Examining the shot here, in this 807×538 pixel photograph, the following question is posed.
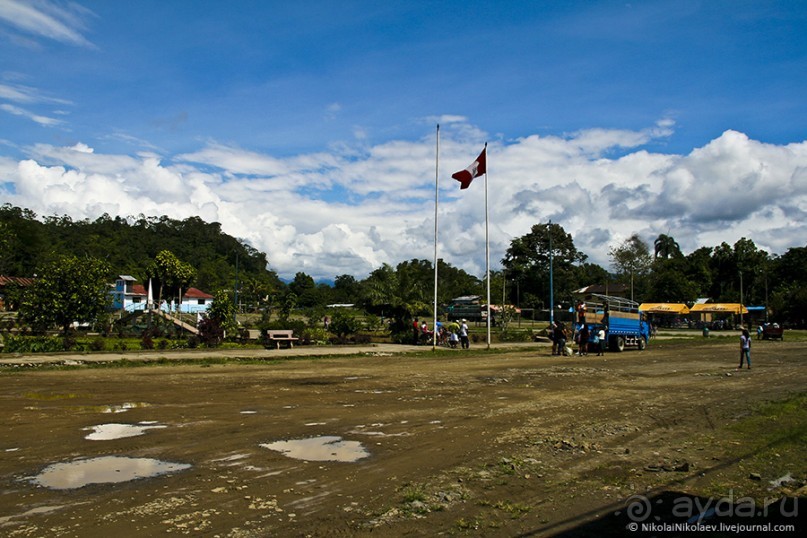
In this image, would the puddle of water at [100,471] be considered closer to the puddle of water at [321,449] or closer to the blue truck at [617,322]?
the puddle of water at [321,449]

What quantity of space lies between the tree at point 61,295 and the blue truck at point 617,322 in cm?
2522

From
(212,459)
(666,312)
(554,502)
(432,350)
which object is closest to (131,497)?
(212,459)

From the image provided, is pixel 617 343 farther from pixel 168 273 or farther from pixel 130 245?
pixel 130 245

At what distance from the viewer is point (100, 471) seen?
24.2ft

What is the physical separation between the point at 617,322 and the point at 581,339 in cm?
424

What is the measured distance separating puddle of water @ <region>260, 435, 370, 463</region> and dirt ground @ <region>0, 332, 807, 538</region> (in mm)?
63

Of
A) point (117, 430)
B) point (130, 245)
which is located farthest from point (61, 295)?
point (130, 245)

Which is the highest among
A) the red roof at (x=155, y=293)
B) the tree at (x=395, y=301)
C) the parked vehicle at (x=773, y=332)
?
the red roof at (x=155, y=293)

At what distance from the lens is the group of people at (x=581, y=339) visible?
96.3ft

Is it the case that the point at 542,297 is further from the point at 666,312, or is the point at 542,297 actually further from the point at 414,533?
the point at 414,533

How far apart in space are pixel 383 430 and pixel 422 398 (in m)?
3.95

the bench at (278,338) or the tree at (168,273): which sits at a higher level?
the tree at (168,273)

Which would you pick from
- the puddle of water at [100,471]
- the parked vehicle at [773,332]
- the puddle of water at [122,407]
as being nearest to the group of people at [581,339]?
the puddle of water at [122,407]

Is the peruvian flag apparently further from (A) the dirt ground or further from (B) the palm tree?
(B) the palm tree
